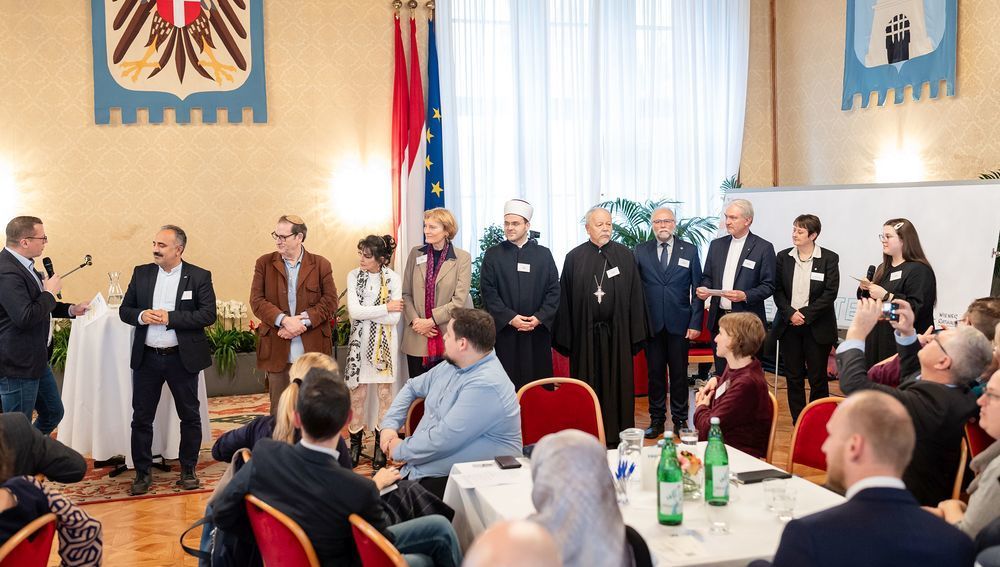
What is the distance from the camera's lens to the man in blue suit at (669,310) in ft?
21.2

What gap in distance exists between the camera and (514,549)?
135 centimetres

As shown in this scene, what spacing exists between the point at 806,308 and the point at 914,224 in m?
1.88

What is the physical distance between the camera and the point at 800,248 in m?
6.20

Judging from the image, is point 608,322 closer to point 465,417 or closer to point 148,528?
point 465,417

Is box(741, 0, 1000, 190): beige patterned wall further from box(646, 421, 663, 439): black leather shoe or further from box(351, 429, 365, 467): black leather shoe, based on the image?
box(351, 429, 365, 467): black leather shoe

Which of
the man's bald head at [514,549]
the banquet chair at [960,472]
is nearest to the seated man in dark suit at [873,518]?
the man's bald head at [514,549]

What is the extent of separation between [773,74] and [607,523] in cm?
888

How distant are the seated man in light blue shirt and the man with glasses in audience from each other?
204cm

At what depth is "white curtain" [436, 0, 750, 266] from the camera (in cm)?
917

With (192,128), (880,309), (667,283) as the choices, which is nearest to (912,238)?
(667,283)

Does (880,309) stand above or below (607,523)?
above

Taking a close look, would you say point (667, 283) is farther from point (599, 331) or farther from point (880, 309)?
point (880, 309)

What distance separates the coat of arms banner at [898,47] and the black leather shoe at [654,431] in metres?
3.93

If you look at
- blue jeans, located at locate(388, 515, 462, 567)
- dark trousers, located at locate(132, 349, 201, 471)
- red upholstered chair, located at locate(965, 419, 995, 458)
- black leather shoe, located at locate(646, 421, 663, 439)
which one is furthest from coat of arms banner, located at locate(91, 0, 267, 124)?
red upholstered chair, located at locate(965, 419, 995, 458)
